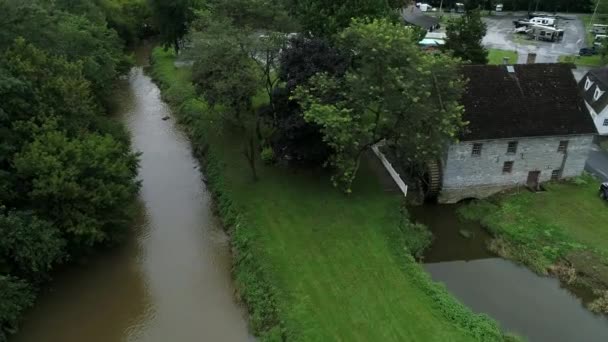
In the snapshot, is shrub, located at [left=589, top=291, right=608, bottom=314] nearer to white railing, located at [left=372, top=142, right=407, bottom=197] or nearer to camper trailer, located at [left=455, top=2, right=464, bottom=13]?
white railing, located at [left=372, top=142, right=407, bottom=197]

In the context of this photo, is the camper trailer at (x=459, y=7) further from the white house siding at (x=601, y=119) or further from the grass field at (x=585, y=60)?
the white house siding at (x=601, y=119)

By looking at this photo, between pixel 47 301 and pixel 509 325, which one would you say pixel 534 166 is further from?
pixel 47 301

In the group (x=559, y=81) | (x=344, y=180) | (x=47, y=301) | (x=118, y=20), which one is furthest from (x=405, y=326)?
(x=118, y=20)

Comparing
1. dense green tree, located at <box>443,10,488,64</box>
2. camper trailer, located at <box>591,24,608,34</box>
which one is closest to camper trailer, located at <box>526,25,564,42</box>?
camper trailer, located at <box>591,24,608,34</box>

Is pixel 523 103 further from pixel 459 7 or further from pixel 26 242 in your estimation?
pixel 459 7

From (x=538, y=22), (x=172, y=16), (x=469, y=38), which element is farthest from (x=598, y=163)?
(x=538, y=22)

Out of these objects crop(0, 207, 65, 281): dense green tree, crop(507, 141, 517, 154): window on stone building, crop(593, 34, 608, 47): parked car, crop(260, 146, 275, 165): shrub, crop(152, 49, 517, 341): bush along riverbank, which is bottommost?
crop(593, 34, 608, 47): parked car
